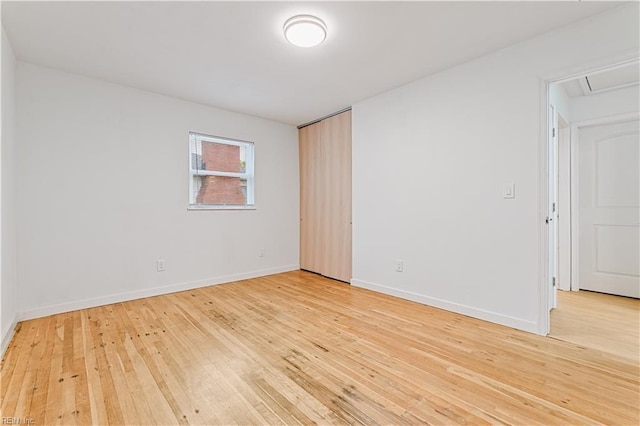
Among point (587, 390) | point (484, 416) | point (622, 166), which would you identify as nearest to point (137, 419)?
point (484, 416)

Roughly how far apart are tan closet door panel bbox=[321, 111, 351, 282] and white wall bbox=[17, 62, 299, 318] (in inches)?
48.9

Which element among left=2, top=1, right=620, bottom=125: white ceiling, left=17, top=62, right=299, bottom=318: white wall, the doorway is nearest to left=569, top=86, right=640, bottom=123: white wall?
the doorway

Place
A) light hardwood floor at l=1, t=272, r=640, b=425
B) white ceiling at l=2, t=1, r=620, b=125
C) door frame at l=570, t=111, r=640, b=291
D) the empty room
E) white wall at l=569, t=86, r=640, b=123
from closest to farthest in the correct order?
light hardwood floor at l=1, t=272, r=640, b=425
the empty room
white ceiling at l=2, t=1, r=620, b=125
white wall at l=569, t=86, r=640, b=123
door frame at l=570, t=111, r=640, b=291

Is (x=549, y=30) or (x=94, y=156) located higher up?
(x=549, y=30)

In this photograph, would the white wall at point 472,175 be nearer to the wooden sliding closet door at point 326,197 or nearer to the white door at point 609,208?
the wooden sliding closet door at point 326,197

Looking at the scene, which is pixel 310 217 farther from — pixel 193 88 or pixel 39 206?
pixel 39 206

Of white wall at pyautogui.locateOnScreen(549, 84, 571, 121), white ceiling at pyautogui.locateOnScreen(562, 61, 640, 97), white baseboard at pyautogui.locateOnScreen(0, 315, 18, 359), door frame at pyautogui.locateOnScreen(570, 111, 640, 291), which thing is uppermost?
white ceiling at pyautogui.locateOnScreen(562, 61, 640, 97)

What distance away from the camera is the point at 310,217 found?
492cm

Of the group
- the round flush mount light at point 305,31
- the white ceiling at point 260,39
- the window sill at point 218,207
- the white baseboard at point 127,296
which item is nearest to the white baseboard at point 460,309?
the white baseboard at point 127,296

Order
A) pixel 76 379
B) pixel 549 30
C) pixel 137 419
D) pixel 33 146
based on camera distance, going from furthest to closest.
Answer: pixel 33 146
pixel 549 30
pixel 76 379
pixel 137 419

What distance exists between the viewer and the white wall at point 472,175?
7.95ft

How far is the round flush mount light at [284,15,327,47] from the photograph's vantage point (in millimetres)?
2176

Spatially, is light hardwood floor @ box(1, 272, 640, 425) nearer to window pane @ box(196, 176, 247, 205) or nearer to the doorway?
the doorway

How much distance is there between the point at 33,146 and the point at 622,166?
6.46 meters
